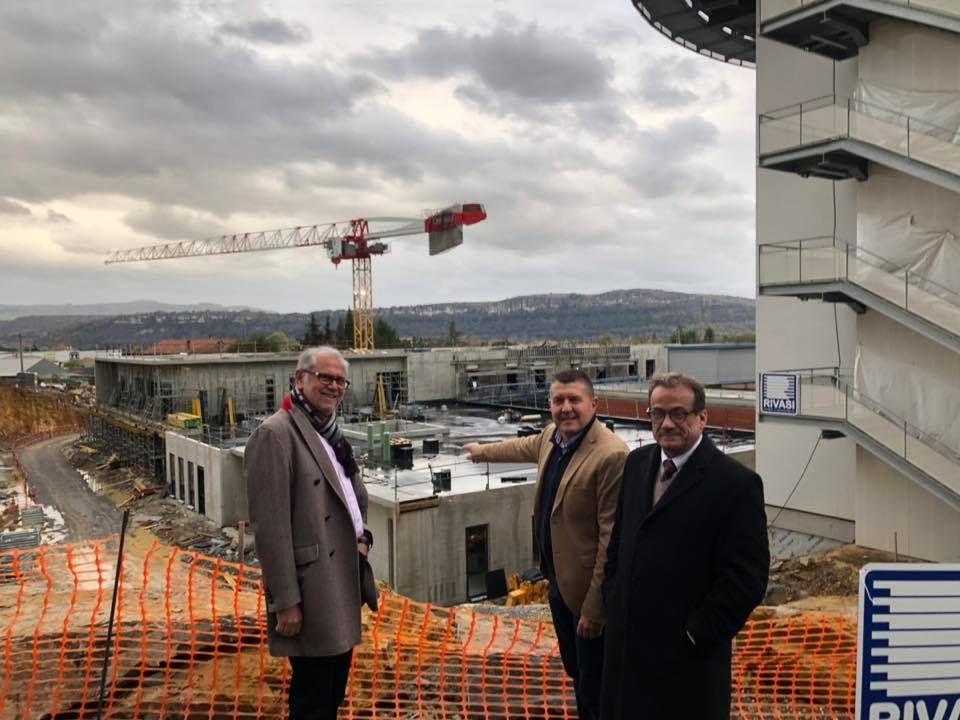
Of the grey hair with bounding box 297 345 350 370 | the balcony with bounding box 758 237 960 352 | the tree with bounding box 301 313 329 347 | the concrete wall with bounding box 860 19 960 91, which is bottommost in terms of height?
the grey hair with bounding box 297 345 350 370

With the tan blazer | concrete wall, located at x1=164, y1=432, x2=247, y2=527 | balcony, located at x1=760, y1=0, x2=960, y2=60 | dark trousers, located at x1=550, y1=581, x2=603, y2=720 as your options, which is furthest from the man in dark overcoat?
concrete wall, located at x1=164, y1=432, x2=247, y2=527

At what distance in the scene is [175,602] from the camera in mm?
5801

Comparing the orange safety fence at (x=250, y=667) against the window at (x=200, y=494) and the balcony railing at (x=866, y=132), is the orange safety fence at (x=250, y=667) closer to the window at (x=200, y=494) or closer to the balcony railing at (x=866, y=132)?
the balcony railing at (x=866, y=132)

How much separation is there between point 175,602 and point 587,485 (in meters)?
3.96

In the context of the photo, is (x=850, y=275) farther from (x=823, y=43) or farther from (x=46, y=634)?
(x=46, y=634)

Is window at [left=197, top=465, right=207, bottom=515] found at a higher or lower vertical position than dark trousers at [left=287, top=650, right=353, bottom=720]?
lower

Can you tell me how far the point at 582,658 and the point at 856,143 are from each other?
961 centimetres

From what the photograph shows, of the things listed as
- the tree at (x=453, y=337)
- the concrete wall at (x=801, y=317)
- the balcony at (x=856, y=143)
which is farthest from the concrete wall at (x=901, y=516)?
the tree at (x=453, y=337)

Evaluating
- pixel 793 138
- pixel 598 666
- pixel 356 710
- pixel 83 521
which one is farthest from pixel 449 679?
pixel 83 521

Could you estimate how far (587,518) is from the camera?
3600mm

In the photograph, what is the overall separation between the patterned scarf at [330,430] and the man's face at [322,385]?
0.9 inches

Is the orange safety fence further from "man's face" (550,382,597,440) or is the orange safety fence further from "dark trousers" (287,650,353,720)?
"man's face" (550,382,597,440)

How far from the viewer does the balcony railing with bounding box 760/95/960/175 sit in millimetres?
9945

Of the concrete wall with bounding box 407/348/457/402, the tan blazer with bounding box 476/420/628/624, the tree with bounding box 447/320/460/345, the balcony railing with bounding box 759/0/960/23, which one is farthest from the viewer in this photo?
the tree with bounding box 447/320/460/345
